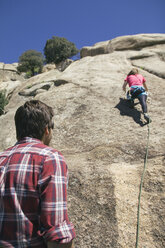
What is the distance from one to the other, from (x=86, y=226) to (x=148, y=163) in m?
1.68

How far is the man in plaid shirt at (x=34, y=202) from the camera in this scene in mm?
1053

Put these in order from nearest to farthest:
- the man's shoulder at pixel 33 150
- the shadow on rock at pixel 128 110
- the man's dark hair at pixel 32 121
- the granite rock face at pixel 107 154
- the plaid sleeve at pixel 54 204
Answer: the plaid sleeve at pixel 54 204
the man's shoulder at pixel 33 150
the man's dark hair at pixel 32 121
the granite rock face at pixel 107 154
the shadow on rock at pixel 128 110

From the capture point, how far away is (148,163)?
3350mm

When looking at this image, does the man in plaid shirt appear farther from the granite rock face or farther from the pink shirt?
the pink shirt

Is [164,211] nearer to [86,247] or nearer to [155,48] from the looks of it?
[86,247]

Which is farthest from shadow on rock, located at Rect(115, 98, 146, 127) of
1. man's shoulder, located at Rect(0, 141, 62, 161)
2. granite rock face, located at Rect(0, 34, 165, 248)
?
man's shoulder, located at Rect(0, 141, 62, 161)

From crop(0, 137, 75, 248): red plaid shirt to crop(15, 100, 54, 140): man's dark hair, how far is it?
274mm

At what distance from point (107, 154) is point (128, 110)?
2277 millimetres

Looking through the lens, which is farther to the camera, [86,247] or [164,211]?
[164,211]

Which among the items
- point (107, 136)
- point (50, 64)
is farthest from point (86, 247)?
point (50, 64)

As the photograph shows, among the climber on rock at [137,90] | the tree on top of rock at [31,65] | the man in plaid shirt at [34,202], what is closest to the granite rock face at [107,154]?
the climber on rock at [137,90]

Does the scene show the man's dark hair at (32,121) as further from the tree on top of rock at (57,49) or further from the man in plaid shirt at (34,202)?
the tree on top of rock at (57,49)

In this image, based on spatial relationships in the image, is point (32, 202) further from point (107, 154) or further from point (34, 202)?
point (107, 154)

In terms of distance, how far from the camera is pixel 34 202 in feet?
3.68
